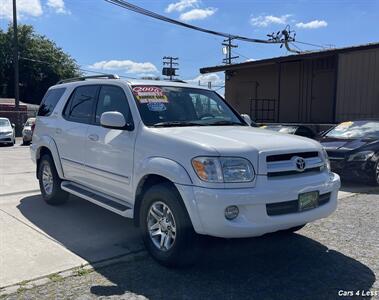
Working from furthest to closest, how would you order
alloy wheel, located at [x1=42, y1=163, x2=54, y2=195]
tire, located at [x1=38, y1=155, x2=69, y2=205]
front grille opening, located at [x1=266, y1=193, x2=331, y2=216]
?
alloy wheel, located at [x1=42, y1=163, x2=54, y2=195]
tire, located at [x1=38, y1=155, x2=69, y2=205]
front grille opening, located at [x1=266, y1=193, x2=331, y2=216]

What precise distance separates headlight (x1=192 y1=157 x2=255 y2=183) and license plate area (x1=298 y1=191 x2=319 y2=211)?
0.61 metres

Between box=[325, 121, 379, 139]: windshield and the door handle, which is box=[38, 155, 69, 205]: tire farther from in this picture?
box=[325, 121, 379, 139]: windshield

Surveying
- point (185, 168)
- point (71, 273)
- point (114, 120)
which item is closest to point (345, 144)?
point (114, 120)

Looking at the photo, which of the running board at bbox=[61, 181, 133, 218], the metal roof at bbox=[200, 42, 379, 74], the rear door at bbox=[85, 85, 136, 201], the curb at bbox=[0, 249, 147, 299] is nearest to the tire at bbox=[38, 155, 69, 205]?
the running board at bbox=[61, 181, 133, 218]

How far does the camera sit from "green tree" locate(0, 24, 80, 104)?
54250 mm

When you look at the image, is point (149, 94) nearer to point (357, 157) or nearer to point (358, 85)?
point (357, 157)

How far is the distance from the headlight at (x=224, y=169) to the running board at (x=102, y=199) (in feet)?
4.10

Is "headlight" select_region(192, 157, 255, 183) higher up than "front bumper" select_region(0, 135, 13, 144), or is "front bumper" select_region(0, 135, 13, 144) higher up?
"headlight" select_region(192, 157, 255, 183)

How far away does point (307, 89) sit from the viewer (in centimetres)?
1952

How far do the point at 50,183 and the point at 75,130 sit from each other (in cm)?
134

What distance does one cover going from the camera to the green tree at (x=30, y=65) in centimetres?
5425

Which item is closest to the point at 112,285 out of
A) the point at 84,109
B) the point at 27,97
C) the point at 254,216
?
the point at 254,216

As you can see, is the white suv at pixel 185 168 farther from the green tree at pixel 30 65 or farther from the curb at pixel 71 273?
the green tree at pixel 30 65

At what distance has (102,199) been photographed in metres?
5.33
